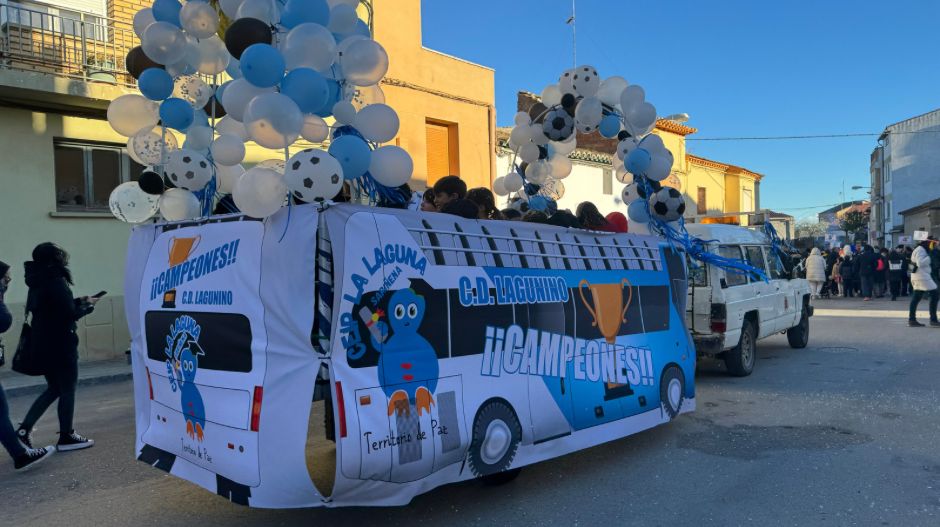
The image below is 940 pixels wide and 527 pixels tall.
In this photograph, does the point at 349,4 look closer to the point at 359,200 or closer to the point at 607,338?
the point at 359,200

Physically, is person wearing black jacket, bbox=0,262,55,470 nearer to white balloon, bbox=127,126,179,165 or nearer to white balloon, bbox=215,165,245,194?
white balloon, bbox=127,126,179,165

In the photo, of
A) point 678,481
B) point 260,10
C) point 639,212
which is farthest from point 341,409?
point 639,212

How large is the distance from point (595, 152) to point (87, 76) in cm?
1630

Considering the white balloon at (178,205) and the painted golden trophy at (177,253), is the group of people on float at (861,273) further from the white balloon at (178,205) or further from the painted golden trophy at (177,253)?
the painted golden trophy at (177,253)

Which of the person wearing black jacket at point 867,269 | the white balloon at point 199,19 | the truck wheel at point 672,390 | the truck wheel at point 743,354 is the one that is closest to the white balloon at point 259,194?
the white balloon at point 199,19

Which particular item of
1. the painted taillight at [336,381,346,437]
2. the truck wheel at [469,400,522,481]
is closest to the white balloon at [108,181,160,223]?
the painted taillight at [336,381,346,437]

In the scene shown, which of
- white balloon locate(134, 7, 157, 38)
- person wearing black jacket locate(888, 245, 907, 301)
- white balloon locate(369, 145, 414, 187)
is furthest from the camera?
Answer: person wearing black jacket locate(888, 245, 907, 301)

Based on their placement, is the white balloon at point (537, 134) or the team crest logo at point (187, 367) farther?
the white balloon at point (537, 134)

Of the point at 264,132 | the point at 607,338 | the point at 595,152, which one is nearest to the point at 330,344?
the point at 264,132

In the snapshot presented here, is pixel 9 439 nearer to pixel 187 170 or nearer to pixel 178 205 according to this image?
pixel 178 205

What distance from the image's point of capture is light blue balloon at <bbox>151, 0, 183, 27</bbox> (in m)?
5.75

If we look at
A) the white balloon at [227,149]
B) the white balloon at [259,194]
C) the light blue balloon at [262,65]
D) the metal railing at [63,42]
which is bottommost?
the white balloon at [259,194]

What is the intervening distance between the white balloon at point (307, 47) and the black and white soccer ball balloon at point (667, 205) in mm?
3776

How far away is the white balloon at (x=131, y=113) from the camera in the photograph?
5770 millimetres
